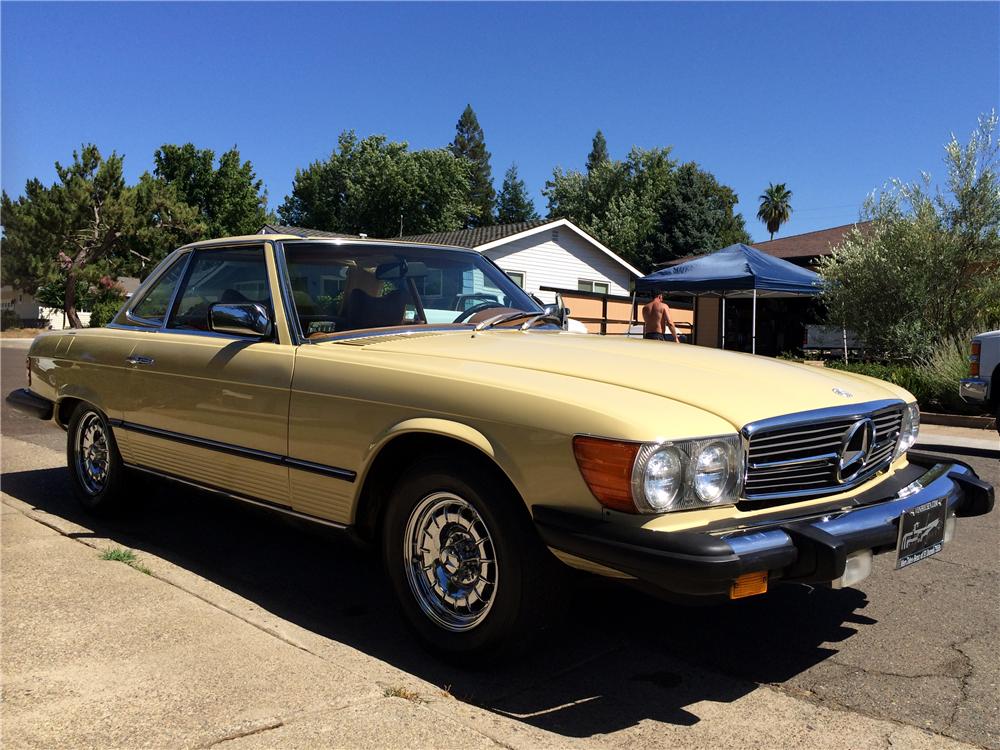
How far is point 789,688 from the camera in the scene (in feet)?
10.1

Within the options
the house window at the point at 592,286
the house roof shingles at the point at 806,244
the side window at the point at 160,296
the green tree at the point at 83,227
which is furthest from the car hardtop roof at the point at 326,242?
the green tree at the point at 83,227

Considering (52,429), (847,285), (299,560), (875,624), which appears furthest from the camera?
(847,285)

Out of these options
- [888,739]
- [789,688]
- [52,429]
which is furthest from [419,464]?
[52,429]

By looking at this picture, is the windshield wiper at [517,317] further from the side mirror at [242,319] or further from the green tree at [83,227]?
the green tree at [83,227]

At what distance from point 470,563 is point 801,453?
1.24 m

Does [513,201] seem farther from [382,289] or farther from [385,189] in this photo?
[382,289]

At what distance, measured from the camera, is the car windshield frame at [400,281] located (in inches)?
155

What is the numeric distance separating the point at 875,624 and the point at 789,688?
87cm

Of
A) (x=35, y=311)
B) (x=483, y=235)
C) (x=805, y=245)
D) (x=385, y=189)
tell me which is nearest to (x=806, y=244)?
(x=805, y=245)

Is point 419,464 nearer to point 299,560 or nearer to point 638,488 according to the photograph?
point 638,488

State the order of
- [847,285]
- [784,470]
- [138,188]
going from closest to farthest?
[784,470], [847,285], [138,188]

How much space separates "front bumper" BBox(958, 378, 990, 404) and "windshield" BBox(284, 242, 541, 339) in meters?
6.37

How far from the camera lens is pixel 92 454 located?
525 cm

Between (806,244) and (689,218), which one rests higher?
(689,218)
